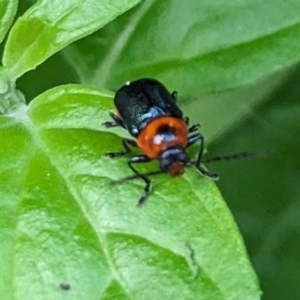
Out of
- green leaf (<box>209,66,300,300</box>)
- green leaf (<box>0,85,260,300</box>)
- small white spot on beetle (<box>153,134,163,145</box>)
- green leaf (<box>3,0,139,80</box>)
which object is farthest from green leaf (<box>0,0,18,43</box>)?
green leaf (<box>209,66,300,300</box>)

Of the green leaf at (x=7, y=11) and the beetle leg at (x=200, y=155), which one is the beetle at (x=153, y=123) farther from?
the green leaf at (x=7, y=11)

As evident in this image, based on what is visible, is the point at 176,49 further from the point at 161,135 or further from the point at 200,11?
the point at 161,135

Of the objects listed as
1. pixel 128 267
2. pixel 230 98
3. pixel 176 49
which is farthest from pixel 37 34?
pixel 230 98

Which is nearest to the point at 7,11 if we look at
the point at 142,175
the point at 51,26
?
the point at 51,26

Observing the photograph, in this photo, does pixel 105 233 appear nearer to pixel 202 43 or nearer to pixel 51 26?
pixel 51 26

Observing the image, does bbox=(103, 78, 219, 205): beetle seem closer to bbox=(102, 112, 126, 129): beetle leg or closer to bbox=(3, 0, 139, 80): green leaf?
bbox=(102, 112, 126, 129): beetle leg

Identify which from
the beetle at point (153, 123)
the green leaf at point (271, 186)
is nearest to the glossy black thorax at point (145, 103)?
the beetle at point (153, 123)
